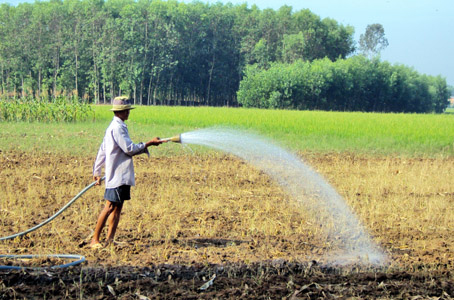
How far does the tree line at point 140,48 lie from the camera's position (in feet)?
201

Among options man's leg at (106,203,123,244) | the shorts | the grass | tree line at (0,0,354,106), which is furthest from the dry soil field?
tree line at (0,0,354,106)

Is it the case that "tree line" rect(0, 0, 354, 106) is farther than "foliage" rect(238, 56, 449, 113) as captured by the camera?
Yes

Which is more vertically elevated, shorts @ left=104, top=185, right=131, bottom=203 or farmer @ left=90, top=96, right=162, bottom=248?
farmer @ left=90, top=96, right=162, bottom=248

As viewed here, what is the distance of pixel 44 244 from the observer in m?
6.15

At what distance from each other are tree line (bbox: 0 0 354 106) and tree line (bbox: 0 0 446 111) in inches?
4.9

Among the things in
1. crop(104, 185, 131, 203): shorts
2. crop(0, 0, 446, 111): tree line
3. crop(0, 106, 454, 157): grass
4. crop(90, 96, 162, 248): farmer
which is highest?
crop(0, 0, 446, 111): tree line

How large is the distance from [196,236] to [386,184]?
5.19 m

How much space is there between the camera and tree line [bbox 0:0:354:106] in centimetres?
6131

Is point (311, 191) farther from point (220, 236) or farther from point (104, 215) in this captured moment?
point (104, 215)

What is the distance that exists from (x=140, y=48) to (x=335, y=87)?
2340 cm

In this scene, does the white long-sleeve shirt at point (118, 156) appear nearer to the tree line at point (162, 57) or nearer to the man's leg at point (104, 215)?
the man's leg at point (104, 215)

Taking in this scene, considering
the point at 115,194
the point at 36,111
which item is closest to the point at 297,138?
the point at 36,111

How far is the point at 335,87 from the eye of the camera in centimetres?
6494

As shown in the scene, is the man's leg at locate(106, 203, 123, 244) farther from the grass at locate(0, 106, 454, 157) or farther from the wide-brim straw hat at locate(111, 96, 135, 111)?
the grass at locate(0, 106, 454, 157)
